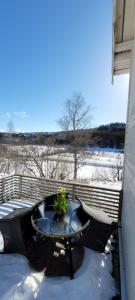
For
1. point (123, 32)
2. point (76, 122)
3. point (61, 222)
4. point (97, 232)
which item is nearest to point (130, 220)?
point (97, 232)

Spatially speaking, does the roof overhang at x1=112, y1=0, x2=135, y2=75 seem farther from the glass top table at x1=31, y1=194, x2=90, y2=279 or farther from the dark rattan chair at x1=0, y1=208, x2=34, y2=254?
the dark rattan chair at x1=0, y1=208, x2=34, y2=254

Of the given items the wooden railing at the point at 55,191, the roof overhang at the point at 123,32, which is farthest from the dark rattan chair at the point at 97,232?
the roof overhang at the point at 123,32

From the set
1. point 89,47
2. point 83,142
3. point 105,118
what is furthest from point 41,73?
point 105,118

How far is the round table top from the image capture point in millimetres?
2016

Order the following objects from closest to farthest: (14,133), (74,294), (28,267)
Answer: (74,294) < (28,267) < (14,133)

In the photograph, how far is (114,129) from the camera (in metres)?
11.8

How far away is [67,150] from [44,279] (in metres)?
8.33

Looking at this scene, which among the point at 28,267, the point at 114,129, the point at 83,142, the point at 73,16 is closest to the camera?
the point at 28,267

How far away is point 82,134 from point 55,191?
6.22 m

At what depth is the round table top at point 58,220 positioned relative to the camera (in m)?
2.02

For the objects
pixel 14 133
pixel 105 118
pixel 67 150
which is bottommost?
pixel 67 150

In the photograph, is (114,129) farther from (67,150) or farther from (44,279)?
(44,279)

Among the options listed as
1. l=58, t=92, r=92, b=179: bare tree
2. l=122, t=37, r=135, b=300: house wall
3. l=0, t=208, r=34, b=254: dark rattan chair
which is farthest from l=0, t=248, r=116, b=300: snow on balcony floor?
l=58, t=92, r=92, b=179: bare tree

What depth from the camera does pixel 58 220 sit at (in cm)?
225
